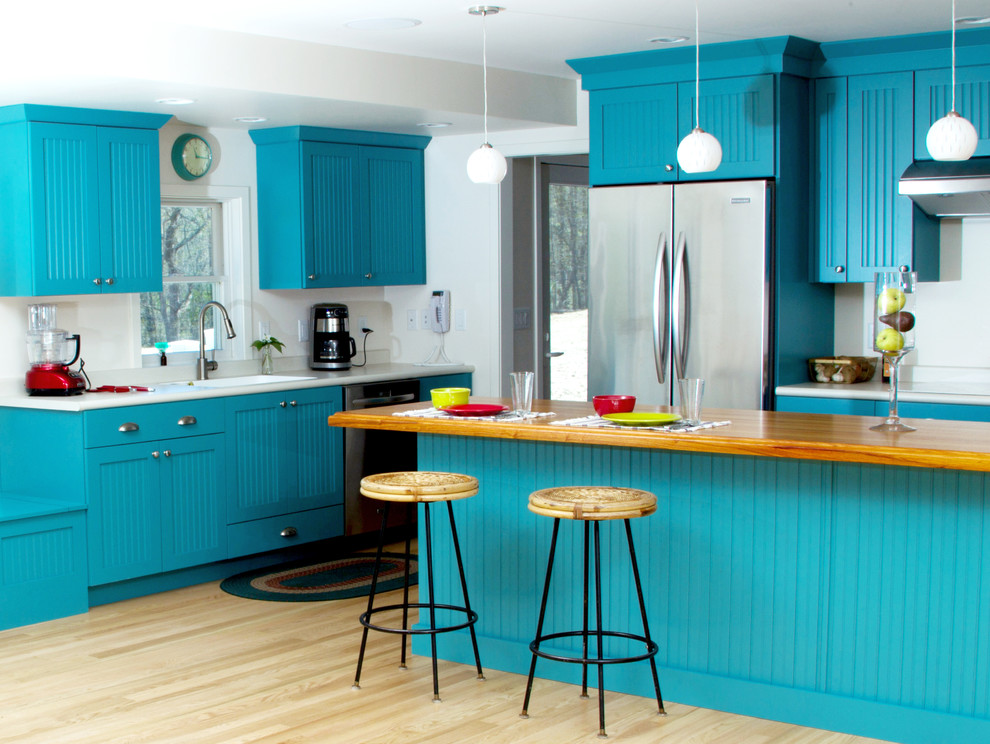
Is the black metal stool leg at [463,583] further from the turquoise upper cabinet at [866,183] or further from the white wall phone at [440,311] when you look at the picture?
the white wall phone at [440,311]

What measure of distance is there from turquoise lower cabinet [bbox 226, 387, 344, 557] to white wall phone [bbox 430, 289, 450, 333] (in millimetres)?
1035

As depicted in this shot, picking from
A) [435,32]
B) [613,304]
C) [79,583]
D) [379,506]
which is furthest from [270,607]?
[435,32]

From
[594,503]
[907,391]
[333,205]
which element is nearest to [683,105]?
[907,391]

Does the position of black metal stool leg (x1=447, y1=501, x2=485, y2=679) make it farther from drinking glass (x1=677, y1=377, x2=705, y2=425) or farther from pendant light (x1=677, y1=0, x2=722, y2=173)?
pendant light (x1=677, y1=0, x2=722, y2=173)

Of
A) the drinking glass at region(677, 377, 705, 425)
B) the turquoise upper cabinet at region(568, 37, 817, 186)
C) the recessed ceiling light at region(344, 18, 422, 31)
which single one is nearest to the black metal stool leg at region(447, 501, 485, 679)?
the drinking glass at region(677, 377, 705, 425)

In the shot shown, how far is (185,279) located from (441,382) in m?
1.45

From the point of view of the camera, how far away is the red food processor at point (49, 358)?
4.99 metres

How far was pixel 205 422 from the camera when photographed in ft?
17.0

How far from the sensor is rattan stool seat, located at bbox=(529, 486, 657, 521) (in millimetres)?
3236

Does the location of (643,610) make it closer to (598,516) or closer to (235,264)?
(598,516)

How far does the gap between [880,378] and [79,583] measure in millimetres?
3690

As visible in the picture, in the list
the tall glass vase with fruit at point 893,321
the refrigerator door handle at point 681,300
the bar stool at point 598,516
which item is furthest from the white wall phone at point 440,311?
the tall glass vase with fruit at point 893,321

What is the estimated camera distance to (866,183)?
5238mm

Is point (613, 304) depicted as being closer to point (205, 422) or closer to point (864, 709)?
point (205, 422)
